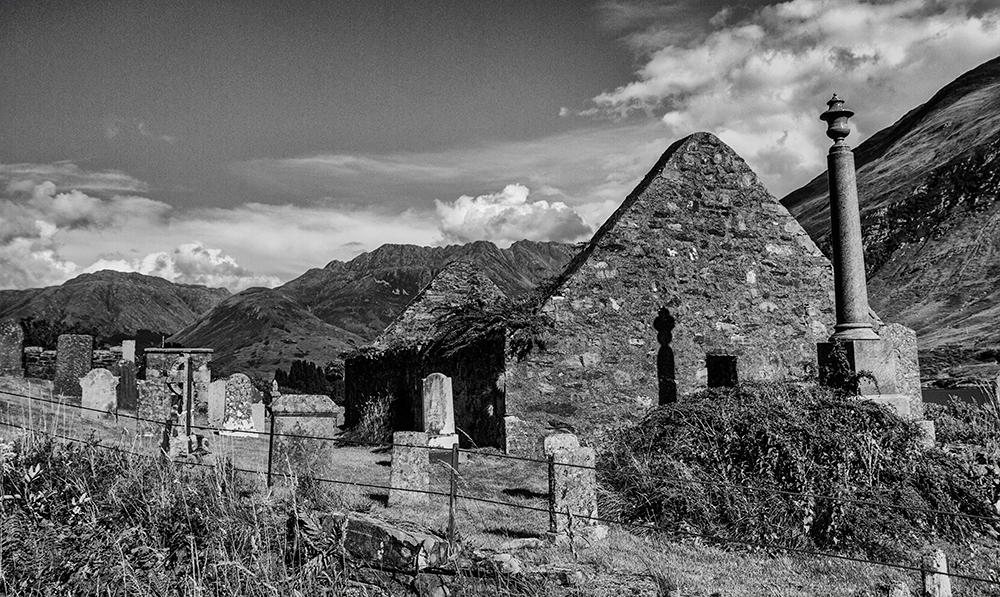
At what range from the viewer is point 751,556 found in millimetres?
6719

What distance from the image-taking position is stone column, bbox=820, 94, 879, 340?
31.8ft

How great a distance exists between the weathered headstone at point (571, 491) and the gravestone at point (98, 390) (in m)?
13.0

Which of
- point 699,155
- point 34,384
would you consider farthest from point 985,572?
point 34,384

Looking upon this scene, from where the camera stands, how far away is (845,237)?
1013 cm

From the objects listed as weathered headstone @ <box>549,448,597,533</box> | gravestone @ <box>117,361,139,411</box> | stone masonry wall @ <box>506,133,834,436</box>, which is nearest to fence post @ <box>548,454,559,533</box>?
weathered headstone @ <box>549,448,597,533</box>

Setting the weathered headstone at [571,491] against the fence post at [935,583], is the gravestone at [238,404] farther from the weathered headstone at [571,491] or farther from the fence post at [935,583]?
the fence post at [935,583]

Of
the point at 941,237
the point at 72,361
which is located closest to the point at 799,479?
the point at 72,361

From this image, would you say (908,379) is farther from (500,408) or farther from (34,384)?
(34,384)

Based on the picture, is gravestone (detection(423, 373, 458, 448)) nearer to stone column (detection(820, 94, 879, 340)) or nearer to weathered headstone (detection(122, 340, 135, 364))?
stone column (detection(820, 94, 879, 340))

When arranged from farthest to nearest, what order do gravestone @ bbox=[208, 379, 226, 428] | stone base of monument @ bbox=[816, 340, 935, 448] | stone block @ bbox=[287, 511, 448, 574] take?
gravestone @ bbox=[208, 379, 226, 428] < stone base of monument @ bbox=[816, 340, 935, 448] < stone block @ bbox=[287, 511, 448, 574]

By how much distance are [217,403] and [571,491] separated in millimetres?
12130

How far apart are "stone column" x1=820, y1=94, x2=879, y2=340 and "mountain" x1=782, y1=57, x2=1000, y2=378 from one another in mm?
16155

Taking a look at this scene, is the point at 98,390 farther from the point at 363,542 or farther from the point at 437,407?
the point at 363,542

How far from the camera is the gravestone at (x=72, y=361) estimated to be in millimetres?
16781
